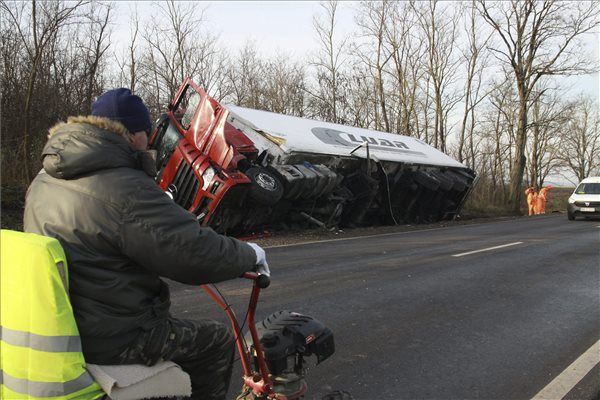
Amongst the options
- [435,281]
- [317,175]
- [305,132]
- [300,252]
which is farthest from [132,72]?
[435,281]

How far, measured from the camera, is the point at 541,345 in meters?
4.53

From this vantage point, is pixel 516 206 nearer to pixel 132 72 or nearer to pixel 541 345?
pixel 132 72

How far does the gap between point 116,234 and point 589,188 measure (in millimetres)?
22846

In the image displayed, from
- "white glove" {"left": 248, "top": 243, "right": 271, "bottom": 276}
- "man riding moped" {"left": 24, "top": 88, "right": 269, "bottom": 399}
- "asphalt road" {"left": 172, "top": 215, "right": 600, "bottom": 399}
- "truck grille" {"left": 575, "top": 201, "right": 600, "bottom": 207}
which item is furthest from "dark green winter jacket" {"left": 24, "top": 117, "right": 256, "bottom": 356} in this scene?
"truck grille" {"left": 575, "top": 201, "right": 600, "bottom": 207}

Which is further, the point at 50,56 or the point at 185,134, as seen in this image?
the point at 50,56

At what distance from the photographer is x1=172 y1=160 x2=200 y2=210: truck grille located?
30.7ft

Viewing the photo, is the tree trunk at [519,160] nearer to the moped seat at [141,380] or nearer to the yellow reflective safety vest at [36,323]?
the moped seat at [141,380]

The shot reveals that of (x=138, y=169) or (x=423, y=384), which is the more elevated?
(x=138, y=169)

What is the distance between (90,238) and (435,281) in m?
6.11

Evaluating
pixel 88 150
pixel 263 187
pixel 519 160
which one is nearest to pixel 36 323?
pixel 88 150

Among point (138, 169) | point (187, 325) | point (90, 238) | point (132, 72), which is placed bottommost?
point (187, 325)

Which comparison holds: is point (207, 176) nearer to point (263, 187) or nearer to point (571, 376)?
point (263, 187)

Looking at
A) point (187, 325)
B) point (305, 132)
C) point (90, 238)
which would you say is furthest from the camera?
point (305, 132)

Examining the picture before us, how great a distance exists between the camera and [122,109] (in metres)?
2.03
